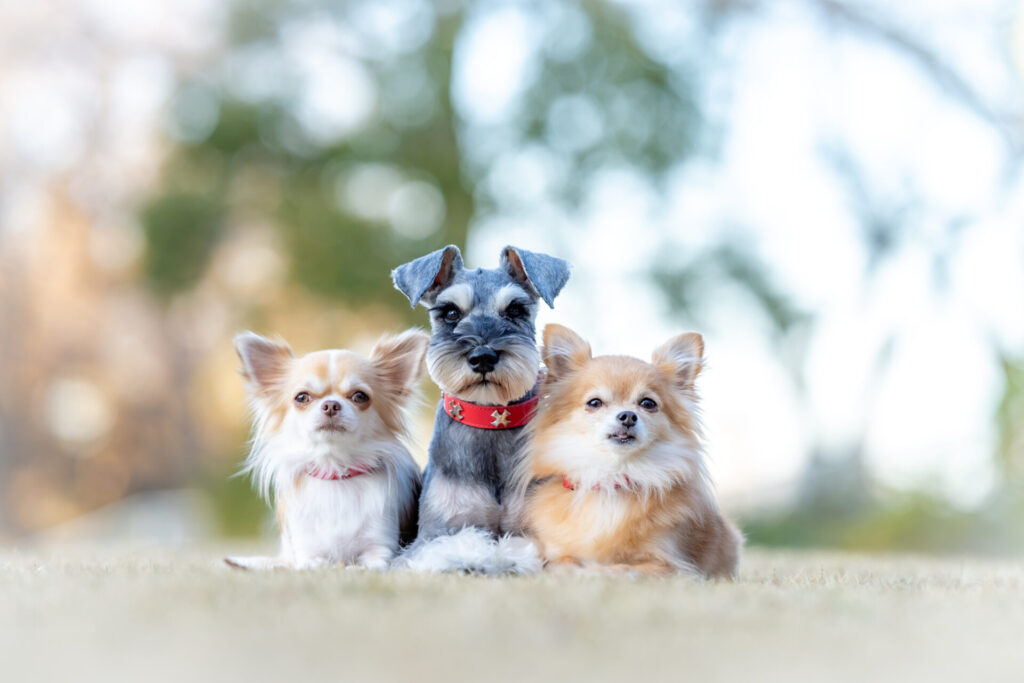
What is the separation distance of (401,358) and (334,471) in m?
0.54

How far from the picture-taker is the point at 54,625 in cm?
220

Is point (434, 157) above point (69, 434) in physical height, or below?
above

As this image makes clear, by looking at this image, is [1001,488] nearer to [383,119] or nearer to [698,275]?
[698,275]

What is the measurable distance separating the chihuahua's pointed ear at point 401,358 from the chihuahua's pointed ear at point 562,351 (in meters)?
0.51

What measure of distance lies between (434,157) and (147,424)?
23.4 feet

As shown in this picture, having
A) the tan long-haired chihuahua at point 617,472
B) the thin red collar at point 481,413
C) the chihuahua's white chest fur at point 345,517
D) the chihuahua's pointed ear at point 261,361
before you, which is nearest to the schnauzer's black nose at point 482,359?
the thin red collar at point 481,413

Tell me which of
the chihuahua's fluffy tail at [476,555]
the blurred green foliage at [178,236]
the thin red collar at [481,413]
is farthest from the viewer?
the blurred green foliage at [178,236]

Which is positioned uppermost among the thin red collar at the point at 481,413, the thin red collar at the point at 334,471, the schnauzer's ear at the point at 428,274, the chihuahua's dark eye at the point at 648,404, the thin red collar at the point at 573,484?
the schnauzer's ear at the point at 428,274

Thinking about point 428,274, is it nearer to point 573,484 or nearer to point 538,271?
point 538,271

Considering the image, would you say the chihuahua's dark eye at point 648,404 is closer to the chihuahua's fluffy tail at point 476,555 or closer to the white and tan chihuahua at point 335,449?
the chihuahua's fluffy tail at point 476,555

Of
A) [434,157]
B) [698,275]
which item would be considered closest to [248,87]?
[434,157]

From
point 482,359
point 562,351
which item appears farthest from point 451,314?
point 562,351

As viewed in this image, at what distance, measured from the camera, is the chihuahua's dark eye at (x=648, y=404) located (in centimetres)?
323

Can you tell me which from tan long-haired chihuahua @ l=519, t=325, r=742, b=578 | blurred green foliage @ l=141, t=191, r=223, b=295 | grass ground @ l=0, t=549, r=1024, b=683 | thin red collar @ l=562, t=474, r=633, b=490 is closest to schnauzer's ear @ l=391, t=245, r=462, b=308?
tan long-haired chihuahua @ l=519, t=325, r=742, b=578
